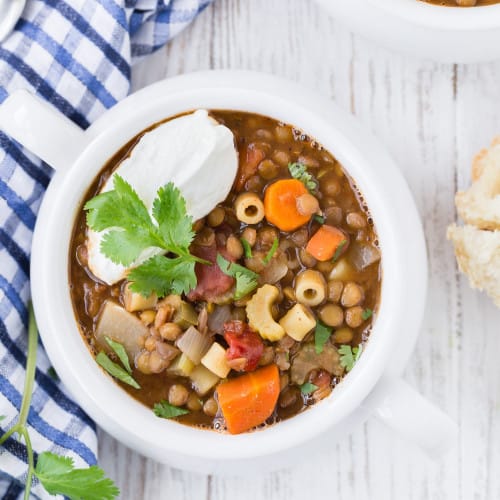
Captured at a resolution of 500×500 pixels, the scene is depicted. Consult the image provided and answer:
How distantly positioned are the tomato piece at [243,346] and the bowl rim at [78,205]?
0.60 ft

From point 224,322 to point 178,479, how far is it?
630 mm

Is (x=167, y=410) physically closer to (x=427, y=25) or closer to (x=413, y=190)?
(x=413, y=190)

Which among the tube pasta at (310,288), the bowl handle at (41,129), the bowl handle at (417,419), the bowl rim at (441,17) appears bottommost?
the bowl handle at (417,419)

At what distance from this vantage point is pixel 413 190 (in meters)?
2.66

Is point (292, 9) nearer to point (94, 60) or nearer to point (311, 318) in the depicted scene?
point (94, 60)

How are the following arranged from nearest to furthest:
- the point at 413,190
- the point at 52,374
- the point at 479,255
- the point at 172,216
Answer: the point at 172,216
the point at 479,255
the point at 52,374
the point at 413,190

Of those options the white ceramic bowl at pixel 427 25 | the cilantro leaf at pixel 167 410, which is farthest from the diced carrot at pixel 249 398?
the white ceramic bowl at pixel 427 25

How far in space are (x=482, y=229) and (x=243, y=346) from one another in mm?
763

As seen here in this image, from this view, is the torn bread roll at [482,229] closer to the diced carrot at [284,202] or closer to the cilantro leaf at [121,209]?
the diced carrot at [284,202]

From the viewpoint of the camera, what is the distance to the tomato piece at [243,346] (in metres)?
2.23

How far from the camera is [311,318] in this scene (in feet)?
7.46

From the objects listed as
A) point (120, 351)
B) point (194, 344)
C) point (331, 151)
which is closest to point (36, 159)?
point (120, 351)

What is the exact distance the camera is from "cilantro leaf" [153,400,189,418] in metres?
2.31

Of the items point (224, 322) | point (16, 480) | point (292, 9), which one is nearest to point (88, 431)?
point (16, 480)
